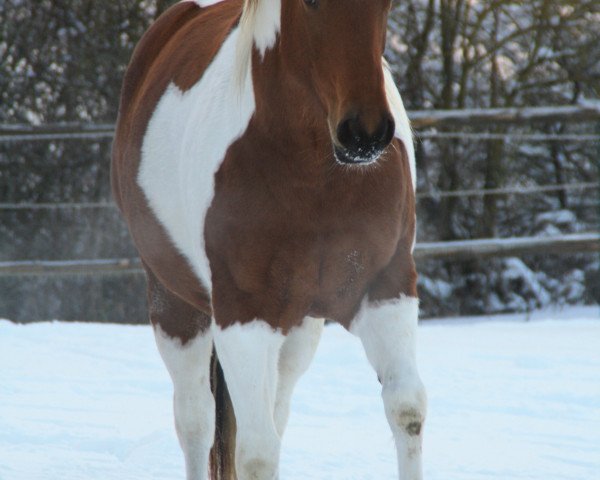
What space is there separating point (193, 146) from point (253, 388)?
20.5 inches

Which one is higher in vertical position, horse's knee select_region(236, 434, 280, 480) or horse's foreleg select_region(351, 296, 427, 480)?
horse's foreleg select_region(351, 296, 427, 480)

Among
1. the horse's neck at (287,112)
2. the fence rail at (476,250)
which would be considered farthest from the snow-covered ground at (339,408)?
the horse's neck at (287,112)

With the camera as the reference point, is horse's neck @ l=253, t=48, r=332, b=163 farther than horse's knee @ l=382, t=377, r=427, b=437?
No

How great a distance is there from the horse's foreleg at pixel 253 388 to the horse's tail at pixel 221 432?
61cm

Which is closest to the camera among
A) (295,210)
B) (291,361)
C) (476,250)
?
(295,210)

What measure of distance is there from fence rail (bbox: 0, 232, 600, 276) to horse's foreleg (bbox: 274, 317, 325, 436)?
10.2 feet

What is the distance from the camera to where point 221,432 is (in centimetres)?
255

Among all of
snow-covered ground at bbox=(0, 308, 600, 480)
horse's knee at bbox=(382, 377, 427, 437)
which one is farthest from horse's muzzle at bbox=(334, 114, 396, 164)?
snow-covered ground at bbox=(0, 308, 600, 480)

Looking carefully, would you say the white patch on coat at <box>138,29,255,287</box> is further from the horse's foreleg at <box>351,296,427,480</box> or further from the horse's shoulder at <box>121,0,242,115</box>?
the horse's foreleg at <box>351,296,427,480</box>

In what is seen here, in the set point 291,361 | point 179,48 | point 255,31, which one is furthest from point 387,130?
point 179,48

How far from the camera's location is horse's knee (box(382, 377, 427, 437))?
6.21 ft

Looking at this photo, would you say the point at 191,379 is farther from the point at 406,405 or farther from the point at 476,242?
the point at 476,242

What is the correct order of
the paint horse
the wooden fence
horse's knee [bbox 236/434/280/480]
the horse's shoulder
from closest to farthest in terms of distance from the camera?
the paint horse, horse's knee [bbox 236/434/280/480], the horse's shoulder, the wooden fence

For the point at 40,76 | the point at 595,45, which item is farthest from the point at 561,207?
the point at 40,76
